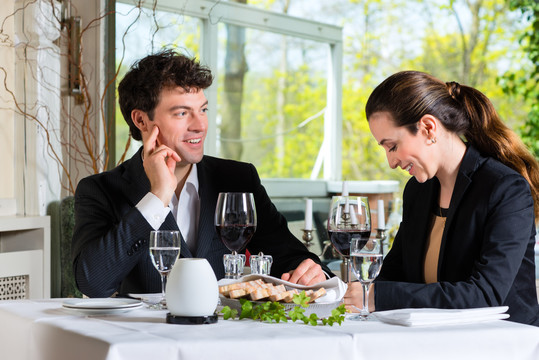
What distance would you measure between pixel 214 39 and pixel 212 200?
249 cm

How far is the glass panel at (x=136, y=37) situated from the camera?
3732 millimetres

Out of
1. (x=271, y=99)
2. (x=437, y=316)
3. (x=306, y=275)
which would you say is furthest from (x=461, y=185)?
(x=271, y=99)

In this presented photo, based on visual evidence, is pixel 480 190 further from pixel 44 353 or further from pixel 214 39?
pixel 214 39

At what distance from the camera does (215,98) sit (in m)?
4.66

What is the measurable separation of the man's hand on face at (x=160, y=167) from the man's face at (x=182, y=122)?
1.3 inches

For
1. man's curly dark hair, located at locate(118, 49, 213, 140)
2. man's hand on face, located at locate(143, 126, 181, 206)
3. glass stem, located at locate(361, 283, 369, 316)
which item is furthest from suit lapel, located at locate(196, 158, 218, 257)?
glass stem, located at locate(361, 283, 369, 316)

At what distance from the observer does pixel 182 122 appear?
2119 mm

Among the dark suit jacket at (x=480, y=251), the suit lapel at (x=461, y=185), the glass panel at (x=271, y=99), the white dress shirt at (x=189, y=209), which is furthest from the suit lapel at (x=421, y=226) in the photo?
the glass panel at (x=271, y=99)

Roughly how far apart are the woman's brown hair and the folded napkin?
1.90 ft

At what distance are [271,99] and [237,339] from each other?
576cm

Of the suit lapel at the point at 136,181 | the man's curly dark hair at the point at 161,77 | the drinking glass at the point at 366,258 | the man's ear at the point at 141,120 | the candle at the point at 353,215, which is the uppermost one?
the man's curly dark hair at the point at 161,77

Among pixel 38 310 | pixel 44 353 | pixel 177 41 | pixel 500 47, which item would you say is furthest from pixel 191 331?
pixel 500 47

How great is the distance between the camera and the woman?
1718 mm

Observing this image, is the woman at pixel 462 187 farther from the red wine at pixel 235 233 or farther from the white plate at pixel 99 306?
the white plate at pixel 99 306
